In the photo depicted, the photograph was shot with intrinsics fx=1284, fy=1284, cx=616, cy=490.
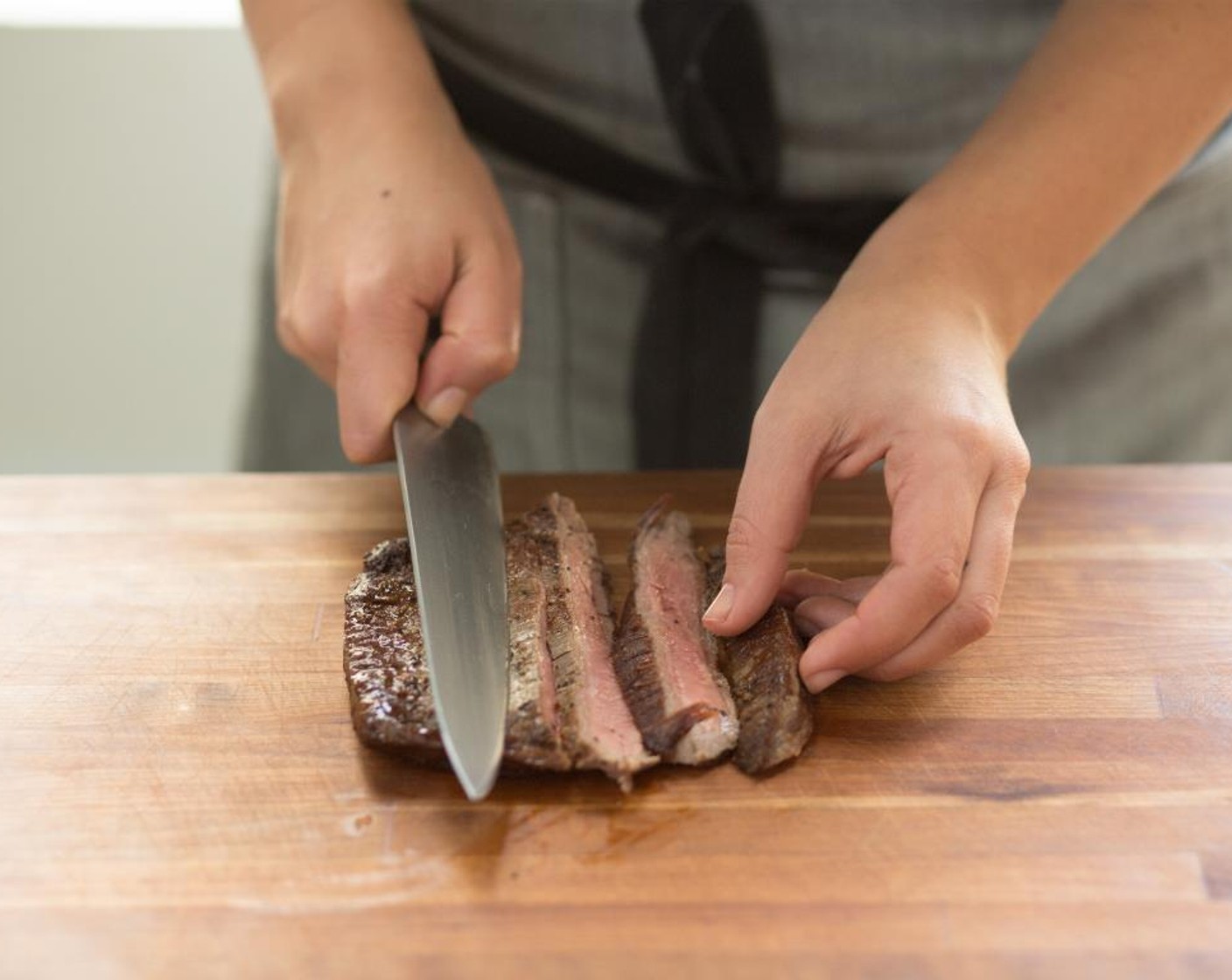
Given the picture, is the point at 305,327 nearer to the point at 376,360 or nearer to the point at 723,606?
the point at 376,360

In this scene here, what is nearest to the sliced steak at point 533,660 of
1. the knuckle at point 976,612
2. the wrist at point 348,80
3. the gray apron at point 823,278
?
the knuckle at point 976,612

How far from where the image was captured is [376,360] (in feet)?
7.25

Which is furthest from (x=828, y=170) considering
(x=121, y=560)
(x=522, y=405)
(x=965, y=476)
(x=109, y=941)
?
(x=109, y=941)

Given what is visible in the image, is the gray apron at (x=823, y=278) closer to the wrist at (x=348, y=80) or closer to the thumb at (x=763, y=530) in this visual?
the wrist at (x=348, y=80)

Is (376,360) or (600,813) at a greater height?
(376,360)

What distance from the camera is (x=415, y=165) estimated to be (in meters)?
2.39

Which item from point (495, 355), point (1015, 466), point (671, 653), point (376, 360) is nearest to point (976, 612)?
point (1015, 466)

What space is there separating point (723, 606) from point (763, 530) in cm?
14

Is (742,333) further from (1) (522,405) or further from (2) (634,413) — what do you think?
(1) (522,405)

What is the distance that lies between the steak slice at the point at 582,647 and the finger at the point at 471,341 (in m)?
0.26

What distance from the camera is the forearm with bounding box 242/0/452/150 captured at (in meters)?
2.49

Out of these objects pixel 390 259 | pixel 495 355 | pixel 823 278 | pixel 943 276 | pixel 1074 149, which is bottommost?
pixel 823 278

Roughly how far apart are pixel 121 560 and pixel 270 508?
30cm

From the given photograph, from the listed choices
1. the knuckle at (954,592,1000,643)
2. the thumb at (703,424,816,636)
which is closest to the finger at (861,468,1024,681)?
the knuckle at (954,592,1000,643)
